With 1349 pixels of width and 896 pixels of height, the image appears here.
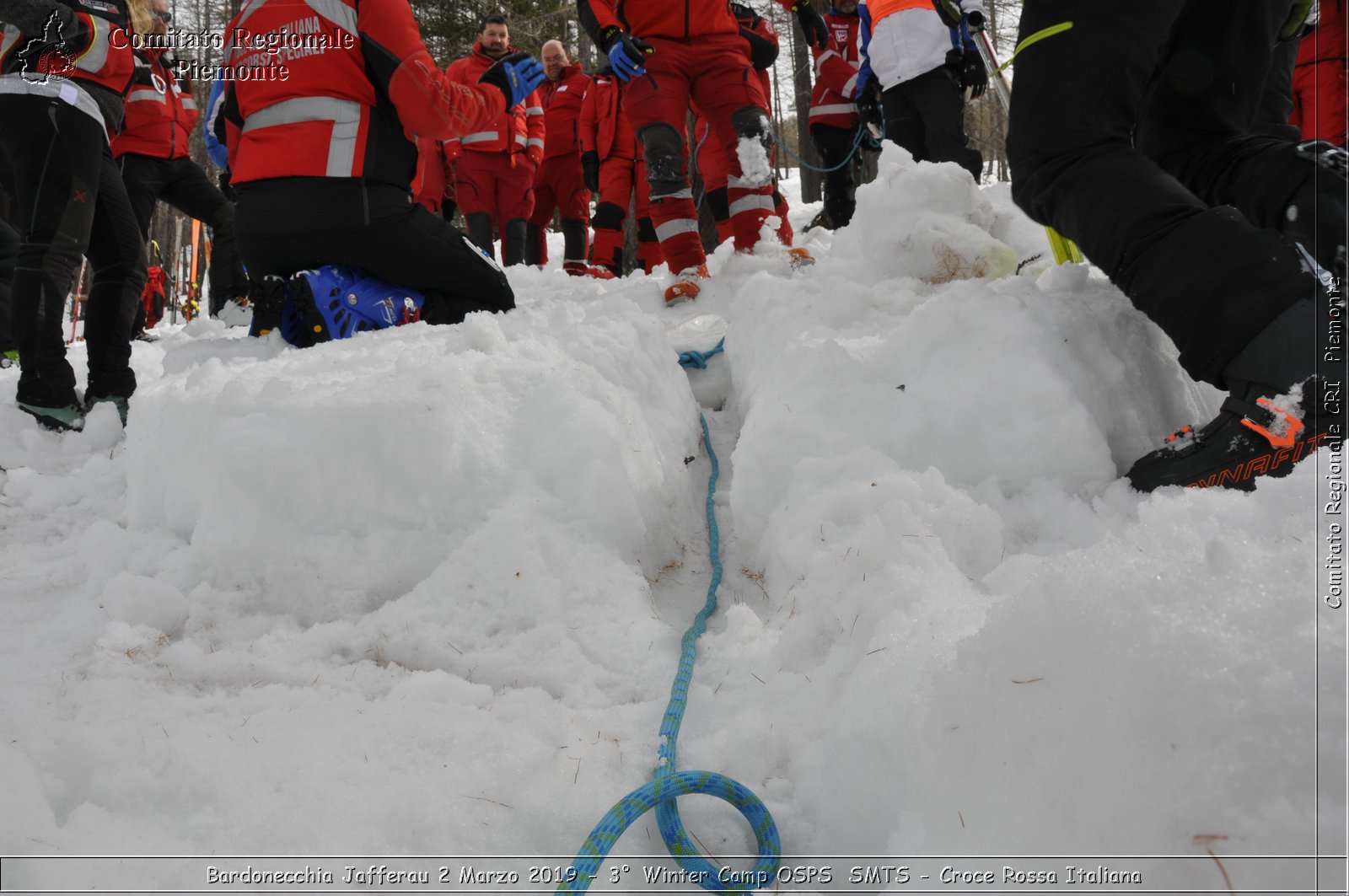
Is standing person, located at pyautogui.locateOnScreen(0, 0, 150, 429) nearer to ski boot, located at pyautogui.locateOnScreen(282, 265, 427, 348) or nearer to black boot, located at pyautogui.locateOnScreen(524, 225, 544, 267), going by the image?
ski boot, located at pyautogui.locateOnScreen(282, 265, 427, 348)

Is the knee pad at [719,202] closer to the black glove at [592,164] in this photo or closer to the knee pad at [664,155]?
the knee pad at [664,155]

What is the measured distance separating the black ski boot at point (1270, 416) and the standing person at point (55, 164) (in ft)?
10.9

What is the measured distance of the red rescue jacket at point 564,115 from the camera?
6.64 m

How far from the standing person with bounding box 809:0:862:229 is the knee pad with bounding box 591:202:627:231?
1586 mm

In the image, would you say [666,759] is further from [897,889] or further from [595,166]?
[595,166]

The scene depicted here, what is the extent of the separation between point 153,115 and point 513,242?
293 cm

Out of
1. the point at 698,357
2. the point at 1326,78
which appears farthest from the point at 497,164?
the point at 1326,78

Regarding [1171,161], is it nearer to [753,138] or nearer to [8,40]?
[753,138]

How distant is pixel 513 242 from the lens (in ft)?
21.3

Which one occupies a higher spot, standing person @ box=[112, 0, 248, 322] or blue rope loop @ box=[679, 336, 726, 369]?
standing person @ box=[112, 0, 248, 322]

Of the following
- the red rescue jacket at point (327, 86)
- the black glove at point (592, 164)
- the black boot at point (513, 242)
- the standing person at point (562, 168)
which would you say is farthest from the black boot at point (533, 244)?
the red rescue jacket at point (327, 86)

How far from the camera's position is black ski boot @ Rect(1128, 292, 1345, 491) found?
4.01 ft

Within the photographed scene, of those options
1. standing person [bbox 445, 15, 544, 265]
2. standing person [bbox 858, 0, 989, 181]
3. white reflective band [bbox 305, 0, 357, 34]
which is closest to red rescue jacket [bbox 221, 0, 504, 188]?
white reflective band [bbox 305, 0, 357, 34]

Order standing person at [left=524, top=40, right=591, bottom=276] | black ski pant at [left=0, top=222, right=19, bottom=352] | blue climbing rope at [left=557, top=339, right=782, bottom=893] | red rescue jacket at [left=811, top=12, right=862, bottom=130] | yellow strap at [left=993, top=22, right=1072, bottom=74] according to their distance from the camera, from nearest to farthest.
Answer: blue climbing rope at [left=557, top=339, right=782, bottom=893], yellow strap at [left=993, top=22, right=1072, bottom=74], black ski pant at [left=0, top=222, right=19, bottom=352], red rescue jacket at [left=811, top=12, right=862, bottom=130], standing person at [left=524, top=40, right=591, bottom=276]
